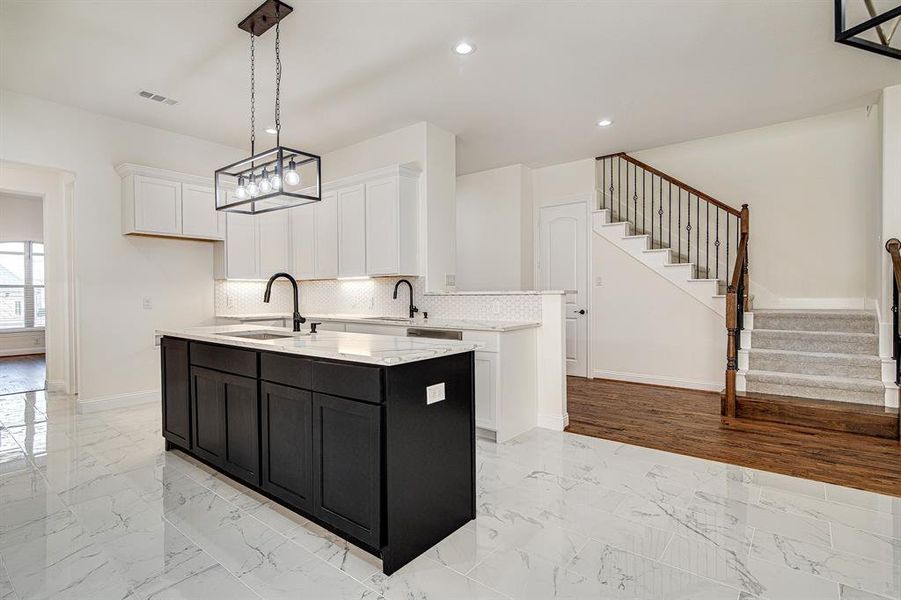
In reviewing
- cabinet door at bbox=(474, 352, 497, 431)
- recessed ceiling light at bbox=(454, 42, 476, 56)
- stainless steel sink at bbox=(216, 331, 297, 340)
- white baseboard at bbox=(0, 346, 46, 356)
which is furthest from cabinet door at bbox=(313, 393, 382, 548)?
white baseboard at bbox=(0, 346, 46, 356)

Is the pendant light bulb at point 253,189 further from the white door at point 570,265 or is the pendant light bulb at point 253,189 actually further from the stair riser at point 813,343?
the stair riser at point 813,343

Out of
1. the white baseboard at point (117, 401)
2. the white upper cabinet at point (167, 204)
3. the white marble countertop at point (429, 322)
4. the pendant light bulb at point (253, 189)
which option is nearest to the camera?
the pendant light bulb at point (253, 189)

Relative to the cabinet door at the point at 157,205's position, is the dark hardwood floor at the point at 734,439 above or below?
below

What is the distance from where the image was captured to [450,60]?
3.65 metres

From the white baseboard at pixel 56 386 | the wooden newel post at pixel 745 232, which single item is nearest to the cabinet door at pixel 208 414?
the white baseboard at pixel 56 386

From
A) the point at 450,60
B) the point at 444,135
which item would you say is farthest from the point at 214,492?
the point at 444,135

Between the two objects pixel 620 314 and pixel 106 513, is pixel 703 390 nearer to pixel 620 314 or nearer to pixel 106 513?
pixel 620 314

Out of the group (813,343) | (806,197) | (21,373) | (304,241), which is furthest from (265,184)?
(21,373)

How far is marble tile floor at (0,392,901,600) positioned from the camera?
1.89 metres

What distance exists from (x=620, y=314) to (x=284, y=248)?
4.54 metres

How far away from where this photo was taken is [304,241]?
5.92 metres

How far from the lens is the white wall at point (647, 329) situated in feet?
17.8

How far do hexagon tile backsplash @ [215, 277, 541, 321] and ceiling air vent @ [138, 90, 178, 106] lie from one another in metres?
2.19

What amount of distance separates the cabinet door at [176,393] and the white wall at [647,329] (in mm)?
4873
